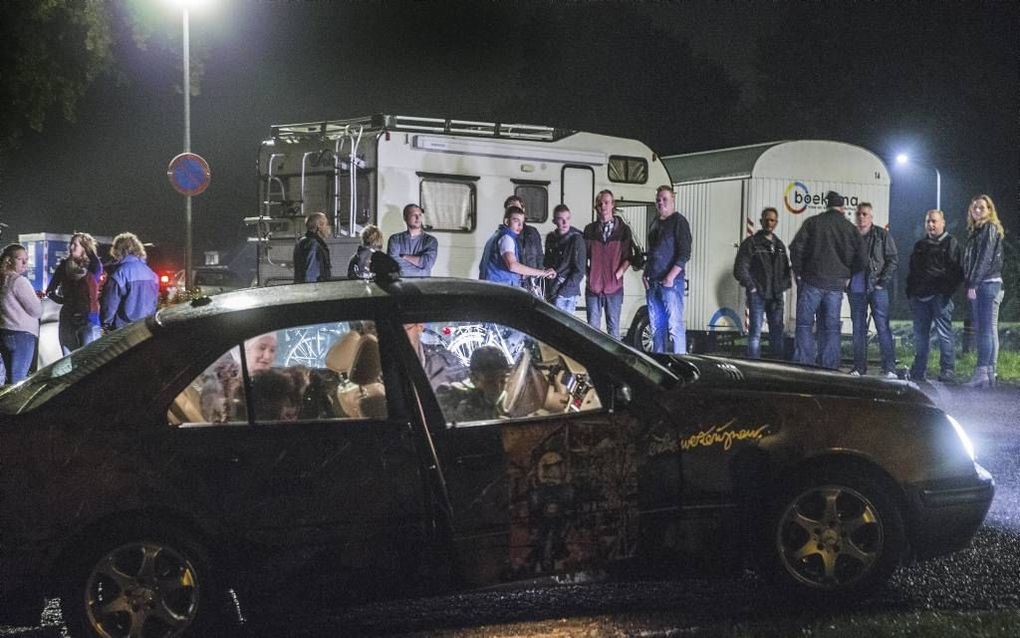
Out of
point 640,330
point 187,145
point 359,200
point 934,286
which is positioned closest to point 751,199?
point 640,330

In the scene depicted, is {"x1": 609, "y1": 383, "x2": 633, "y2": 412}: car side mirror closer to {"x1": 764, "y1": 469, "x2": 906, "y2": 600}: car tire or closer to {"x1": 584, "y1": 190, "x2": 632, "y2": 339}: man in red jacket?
{"x1": 764, "y1": 469, "x2": 906, "y2": 600}: car tire

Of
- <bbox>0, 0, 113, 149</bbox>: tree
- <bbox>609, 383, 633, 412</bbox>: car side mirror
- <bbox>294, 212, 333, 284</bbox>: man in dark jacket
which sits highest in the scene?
<bbox>0, 0, 113, 149</bbox>: tree

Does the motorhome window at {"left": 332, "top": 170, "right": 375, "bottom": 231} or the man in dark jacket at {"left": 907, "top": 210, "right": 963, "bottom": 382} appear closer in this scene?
the man in dark jacket at {"left": 907, "top": 210, "right": 963, "bottom": 382}

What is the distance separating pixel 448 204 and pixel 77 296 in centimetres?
462

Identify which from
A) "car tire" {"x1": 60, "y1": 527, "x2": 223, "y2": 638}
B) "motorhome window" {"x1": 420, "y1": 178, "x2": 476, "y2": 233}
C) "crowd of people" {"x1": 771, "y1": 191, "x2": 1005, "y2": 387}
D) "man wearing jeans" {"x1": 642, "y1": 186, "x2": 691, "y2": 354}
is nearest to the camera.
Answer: "car tire" {"x1": 60, "y1": 527, "x2": 223, "y2": 638}

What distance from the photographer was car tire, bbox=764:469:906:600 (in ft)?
15.9

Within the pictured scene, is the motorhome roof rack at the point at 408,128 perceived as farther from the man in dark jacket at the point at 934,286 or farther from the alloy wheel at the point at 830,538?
the alloy wheel at the point at 830,538

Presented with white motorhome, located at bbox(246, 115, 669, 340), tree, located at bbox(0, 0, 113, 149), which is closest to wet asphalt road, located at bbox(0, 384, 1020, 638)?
white motorhome, located at bbox(246, 115, 669, 340)

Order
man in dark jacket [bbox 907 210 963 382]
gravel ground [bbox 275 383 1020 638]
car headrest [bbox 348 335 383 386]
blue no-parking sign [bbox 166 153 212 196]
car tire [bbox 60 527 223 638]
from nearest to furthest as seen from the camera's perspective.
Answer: car tire [bbox 60 527 223 638], car headrest [bbox 348 335 383 386], gravel ground [bbox 275 383 1020 638], man in dark jacket [bbox 907 210 963 382], blue no-parking sign [bbox 166 153 212 196]

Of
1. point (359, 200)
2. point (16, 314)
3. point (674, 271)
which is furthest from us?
point (359, 200)

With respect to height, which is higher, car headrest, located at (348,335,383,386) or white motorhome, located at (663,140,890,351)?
white motorhome, located at (663,140,890,351)

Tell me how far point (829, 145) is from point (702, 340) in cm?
326

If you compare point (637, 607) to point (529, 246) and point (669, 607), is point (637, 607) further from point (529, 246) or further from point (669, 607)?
point (529, 246)

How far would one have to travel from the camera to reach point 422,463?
4.47 meters
